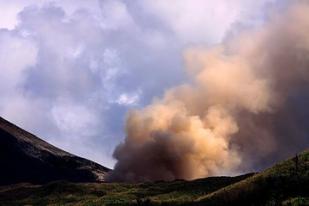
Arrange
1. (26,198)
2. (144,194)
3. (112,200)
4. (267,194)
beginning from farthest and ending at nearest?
(26,198) < (144,194) < (112,200) < (267,194)

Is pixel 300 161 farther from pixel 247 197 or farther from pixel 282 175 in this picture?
pixel 247 197

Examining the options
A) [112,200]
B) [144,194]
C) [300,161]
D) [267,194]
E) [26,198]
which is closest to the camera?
[267,194]

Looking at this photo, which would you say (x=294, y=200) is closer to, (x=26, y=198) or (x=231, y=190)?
(x=231, y=190)

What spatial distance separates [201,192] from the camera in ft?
372

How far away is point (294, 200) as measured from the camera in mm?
64062

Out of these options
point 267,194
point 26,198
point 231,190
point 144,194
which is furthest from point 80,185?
point 267,194

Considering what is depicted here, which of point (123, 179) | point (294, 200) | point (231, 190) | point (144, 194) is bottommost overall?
point (294, 200)

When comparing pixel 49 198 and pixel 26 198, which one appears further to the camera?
pixel 26 198

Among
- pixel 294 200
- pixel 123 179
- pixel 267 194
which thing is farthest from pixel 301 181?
pixel 123 179

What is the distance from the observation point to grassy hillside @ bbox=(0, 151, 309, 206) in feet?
236

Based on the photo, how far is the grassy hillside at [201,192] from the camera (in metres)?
71.9

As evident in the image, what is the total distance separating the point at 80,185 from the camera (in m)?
150

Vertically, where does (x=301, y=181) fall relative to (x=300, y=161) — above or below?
below

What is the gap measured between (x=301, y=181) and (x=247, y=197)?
7.29 m
